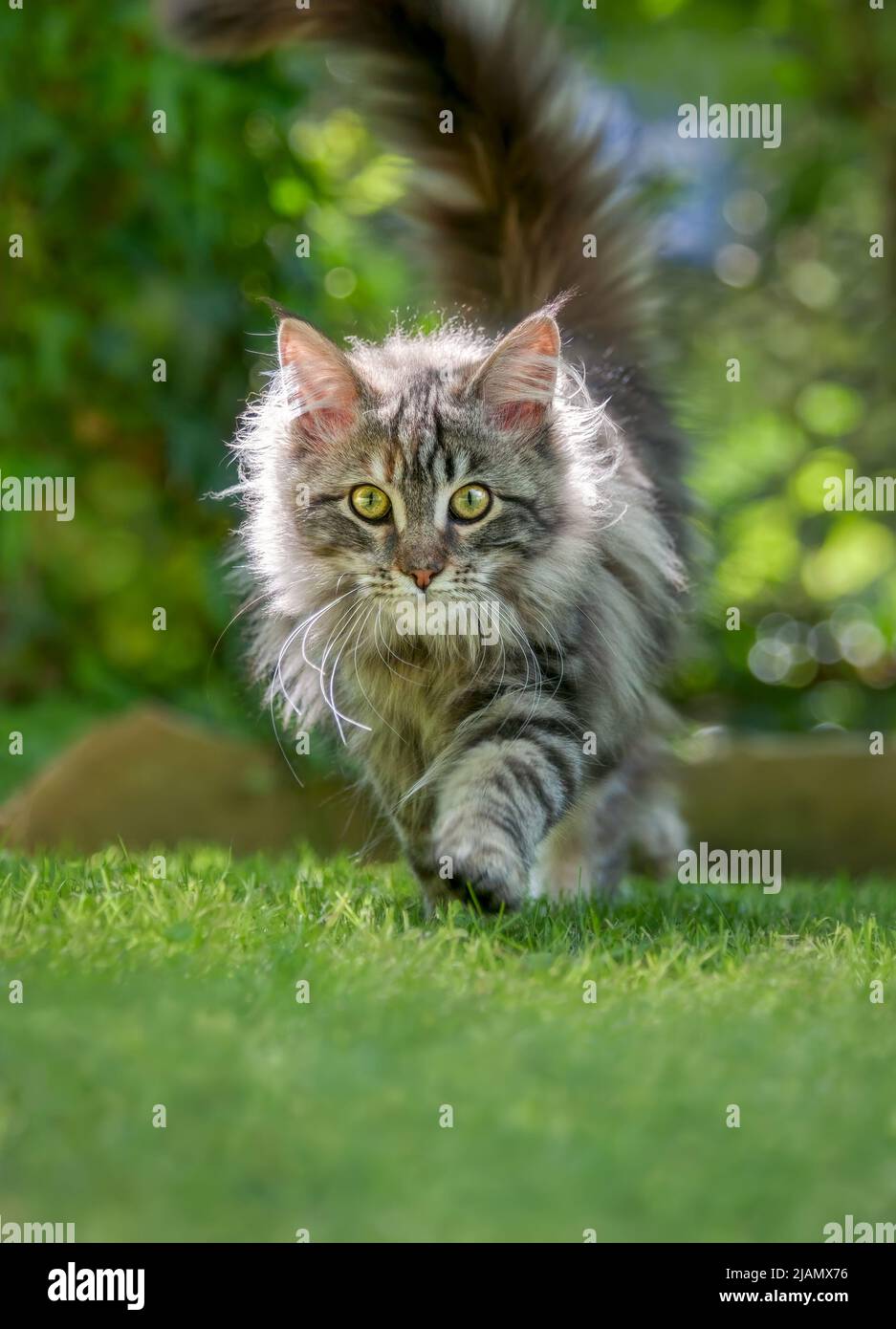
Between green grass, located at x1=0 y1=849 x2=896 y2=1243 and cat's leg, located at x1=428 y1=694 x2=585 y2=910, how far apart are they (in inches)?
4.9

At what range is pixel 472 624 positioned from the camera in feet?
12.5

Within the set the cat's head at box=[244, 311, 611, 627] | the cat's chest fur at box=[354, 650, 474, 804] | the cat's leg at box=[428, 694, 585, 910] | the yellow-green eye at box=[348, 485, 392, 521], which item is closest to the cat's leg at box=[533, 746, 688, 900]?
the cat's leg at box=[428, 694, 585, 910]

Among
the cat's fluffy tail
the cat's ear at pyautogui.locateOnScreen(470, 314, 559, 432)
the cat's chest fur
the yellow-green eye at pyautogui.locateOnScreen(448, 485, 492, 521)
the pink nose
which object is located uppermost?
the cat's fluffy tail

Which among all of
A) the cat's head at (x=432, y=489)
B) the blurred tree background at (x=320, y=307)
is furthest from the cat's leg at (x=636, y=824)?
Result: the cat's head at (x=432, y=489)

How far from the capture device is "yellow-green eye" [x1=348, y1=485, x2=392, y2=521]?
3816 mm

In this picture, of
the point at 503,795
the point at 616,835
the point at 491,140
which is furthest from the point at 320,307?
the point at 503,795

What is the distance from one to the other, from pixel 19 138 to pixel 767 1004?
5.24 metres

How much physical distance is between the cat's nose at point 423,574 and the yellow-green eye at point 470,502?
19 centimetres

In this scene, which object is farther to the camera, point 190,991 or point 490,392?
point 490,392

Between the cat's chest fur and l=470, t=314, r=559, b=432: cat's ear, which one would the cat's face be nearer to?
l=470, t=314, r=559, b=432: cat's ear

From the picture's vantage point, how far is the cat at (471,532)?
376 centimetres

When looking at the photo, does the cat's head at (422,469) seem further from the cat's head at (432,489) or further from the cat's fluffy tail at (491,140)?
the cat's fluffy tail at (491,140)

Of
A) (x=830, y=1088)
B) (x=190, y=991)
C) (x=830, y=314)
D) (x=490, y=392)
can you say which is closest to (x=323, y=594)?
(x=490, y=392)
